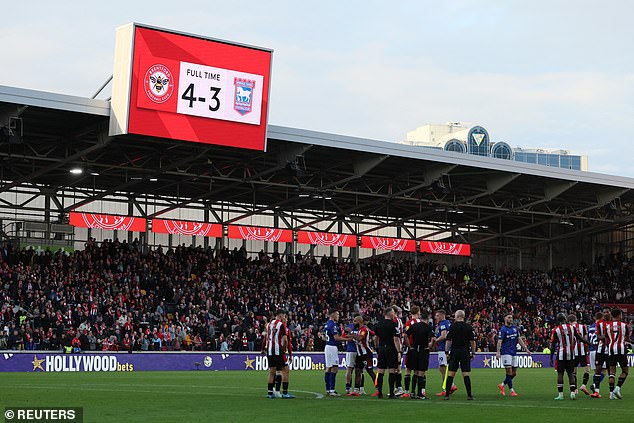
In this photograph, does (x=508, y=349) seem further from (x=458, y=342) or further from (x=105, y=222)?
(x=105, y=222)

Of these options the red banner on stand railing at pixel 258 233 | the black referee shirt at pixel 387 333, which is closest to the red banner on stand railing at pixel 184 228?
the red banner on stand railing at pixel 258 233

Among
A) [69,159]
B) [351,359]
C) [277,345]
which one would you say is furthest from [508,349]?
[69,159]

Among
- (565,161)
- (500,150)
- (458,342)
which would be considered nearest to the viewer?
(458,342)

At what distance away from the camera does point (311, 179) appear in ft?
169

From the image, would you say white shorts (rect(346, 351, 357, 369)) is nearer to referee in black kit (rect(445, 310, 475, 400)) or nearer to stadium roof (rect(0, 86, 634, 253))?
referee in black kit (rect(445, 310, 475, 400))

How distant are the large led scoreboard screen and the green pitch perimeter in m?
13.1

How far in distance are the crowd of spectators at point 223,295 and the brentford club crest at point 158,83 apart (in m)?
9.49

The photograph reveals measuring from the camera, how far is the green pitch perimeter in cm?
1661

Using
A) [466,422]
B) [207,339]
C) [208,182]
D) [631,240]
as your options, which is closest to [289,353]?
[466,422]

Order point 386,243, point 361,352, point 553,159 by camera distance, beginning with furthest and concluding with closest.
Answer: point 553,159, point 386,243, point 361,352

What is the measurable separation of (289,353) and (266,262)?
109ft

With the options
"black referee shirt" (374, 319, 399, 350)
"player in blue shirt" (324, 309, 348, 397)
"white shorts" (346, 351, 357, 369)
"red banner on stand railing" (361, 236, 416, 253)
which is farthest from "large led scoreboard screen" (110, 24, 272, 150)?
"black referee shirt" (374, 319, 399, 350)

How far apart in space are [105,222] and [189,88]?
30.6 feet

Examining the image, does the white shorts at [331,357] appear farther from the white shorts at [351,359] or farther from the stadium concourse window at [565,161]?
the stadium concourse window at [565,161]
